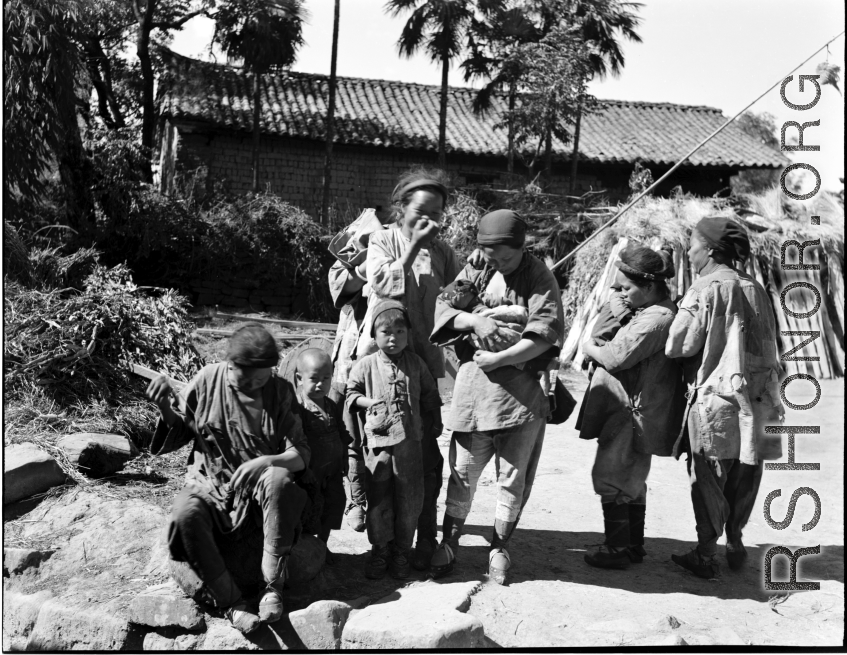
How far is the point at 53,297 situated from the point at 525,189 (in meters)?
12.8

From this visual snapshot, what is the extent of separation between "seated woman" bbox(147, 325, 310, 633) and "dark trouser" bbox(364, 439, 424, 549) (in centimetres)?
47

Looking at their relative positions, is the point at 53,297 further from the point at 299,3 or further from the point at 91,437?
the point at 299,3

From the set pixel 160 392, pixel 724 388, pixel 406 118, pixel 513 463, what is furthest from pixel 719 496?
pixel 406 118

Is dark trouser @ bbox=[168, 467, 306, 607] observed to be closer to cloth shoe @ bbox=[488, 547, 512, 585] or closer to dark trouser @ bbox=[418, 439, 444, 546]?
dark trouser @ bbox=[418, 439, 444, 546]

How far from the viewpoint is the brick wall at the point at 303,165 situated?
19328mm

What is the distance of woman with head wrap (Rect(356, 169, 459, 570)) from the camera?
4074mm

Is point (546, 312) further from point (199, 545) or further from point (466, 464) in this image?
point (199, 545)

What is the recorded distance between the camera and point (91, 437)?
5.32m

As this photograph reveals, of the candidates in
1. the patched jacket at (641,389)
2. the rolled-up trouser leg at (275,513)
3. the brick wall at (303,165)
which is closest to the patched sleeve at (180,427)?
the rolled-up trouser leg at (275,513)

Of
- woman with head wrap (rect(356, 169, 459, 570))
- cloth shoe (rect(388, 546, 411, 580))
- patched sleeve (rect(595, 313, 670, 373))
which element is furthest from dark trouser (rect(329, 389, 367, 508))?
patched sleeve (rect(595, 313, 670, 373))

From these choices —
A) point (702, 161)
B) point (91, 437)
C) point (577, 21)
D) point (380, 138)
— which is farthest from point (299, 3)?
point (91, 437)

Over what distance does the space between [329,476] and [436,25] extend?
16421mm

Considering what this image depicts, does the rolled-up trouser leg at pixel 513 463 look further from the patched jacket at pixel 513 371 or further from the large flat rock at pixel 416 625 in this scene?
the large flat rock at pixel 416 625

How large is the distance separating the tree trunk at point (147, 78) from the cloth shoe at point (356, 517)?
44.7 ft
